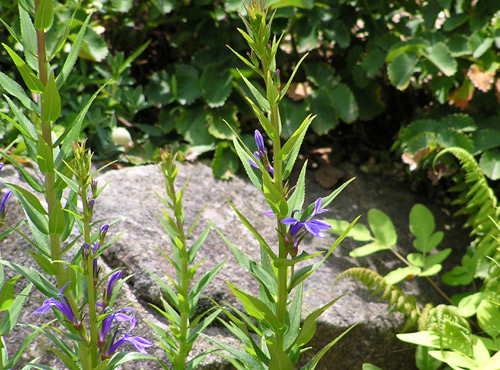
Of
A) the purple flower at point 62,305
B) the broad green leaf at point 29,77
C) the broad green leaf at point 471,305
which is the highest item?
the broad green leaf at point 29,77

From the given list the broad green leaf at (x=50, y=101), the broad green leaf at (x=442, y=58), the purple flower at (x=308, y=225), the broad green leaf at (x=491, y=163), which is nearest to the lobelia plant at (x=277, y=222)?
the purple flower at (x=308, y=225)

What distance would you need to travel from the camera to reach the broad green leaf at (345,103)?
312 cm

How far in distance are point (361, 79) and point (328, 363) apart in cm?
156

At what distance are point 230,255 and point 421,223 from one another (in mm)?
909

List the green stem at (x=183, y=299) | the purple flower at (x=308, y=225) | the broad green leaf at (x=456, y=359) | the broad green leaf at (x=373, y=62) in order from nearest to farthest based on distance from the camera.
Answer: the purple flower at (x=308, y=225) → the green stem at (x=183, y=299) → the broad green leaf at (x=456, y=359) → the broad green leaf at (x=373, y=62)

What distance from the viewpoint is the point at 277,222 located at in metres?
1.38

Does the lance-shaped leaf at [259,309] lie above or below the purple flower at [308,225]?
below

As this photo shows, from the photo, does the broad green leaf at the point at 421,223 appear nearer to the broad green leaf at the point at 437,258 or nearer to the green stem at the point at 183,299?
the broad green leaf at the point at 437,258

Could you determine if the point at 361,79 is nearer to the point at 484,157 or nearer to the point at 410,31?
the point at 410,31

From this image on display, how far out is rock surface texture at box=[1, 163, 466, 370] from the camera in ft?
7.79

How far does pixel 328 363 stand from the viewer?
2.54 meters

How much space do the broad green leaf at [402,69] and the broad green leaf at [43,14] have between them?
6.44 feet

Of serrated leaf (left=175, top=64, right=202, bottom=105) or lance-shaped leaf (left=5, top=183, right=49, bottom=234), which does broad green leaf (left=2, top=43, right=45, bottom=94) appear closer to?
lance-shaped leaf (left=5, top=183, right=49, bottom=234)

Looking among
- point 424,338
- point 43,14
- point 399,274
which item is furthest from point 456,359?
point 43,14
